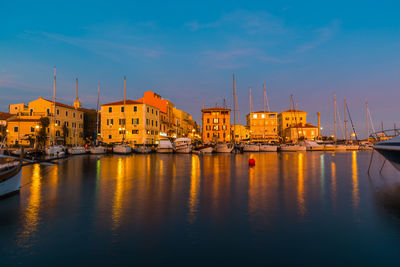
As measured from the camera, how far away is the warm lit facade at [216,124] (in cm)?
9925

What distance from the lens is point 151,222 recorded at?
9.62m

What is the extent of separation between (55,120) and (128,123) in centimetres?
1728

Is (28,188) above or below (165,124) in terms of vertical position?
below

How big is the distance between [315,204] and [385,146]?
23.5 feet

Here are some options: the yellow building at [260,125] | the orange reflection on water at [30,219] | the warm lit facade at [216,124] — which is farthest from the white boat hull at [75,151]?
the yellow building at [260,125]

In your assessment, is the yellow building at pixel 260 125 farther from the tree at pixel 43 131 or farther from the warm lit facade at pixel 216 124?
the tree at pixel 43 131

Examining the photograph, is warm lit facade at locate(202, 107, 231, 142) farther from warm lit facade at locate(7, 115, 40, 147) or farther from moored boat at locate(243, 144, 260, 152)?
warm lit facade at locate(7, 115, 40, 147)

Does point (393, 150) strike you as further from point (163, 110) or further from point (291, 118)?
point (291, 118)

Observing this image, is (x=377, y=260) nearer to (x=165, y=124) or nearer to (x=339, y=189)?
(x=339, y=189)

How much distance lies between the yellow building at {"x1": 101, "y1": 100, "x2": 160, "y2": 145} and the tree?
547 inches

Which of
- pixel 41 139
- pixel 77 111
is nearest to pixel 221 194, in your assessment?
pixel 41 139

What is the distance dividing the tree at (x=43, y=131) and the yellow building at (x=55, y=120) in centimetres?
106

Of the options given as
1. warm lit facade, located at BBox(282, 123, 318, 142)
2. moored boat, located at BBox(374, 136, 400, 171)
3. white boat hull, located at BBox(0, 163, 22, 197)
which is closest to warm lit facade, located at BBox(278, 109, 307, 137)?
warm lit facade, located at BBox(282, 123, 318, 142)

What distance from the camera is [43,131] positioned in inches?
2447
